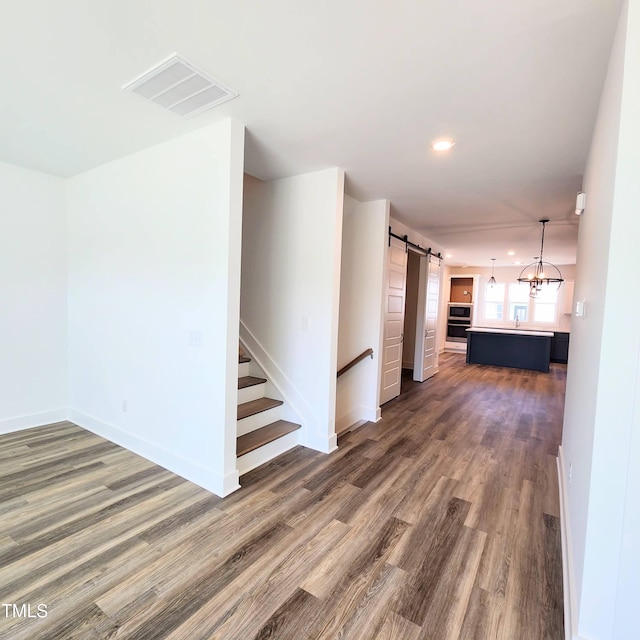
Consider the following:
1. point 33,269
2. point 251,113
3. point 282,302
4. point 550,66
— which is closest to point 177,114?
point 251,113

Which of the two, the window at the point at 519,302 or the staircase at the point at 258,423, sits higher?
the window at the point at 519,302

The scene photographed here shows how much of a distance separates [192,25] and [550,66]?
5.65ft

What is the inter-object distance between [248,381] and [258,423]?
19.4 inches

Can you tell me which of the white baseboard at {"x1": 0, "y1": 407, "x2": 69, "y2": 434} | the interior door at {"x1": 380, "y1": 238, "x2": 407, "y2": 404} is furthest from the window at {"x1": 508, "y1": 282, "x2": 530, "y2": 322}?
the white baseboard at {"x1": 0, "y1": 407, "x2": 69, "y2": 434}

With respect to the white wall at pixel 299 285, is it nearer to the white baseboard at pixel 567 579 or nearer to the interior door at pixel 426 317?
the white baseboard at pixel 567 579

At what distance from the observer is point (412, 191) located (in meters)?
3.72

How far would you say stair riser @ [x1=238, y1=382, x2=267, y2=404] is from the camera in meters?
3.48

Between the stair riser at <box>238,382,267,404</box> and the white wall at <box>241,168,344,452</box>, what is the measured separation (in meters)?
0.19

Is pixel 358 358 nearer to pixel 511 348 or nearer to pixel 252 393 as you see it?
pixel 252 393

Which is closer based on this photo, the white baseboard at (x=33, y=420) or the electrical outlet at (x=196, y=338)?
the electrical outlet at (x=196, y=338)

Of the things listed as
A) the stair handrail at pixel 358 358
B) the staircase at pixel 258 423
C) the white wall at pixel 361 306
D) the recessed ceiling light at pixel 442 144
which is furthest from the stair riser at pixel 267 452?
the recessed ceiling light at pixel 442 144

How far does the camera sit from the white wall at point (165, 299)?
8.05 ft

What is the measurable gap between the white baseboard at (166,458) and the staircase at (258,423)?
273mm

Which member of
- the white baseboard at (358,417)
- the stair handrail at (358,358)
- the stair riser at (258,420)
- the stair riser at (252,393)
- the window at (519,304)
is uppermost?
the window at (519,304)
